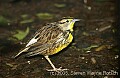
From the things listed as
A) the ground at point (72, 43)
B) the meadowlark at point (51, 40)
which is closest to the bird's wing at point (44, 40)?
the meadowlark at point (51, 40)

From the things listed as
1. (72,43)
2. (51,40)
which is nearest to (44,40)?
(51,40)

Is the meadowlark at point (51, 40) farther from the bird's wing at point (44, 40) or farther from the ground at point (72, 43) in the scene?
the ground at point (72, 43)

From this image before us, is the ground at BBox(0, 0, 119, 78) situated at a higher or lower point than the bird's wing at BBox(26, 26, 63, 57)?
lower

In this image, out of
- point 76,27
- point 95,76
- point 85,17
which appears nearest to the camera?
point 95,76

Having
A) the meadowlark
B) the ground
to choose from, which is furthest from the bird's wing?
the ground

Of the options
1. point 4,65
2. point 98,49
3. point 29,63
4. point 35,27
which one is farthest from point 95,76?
point 35,27

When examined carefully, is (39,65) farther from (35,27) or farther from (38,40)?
(35,27)

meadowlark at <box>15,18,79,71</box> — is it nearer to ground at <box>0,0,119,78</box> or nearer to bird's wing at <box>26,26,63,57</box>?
bird's wing at <box>26,26,63,57</box>
